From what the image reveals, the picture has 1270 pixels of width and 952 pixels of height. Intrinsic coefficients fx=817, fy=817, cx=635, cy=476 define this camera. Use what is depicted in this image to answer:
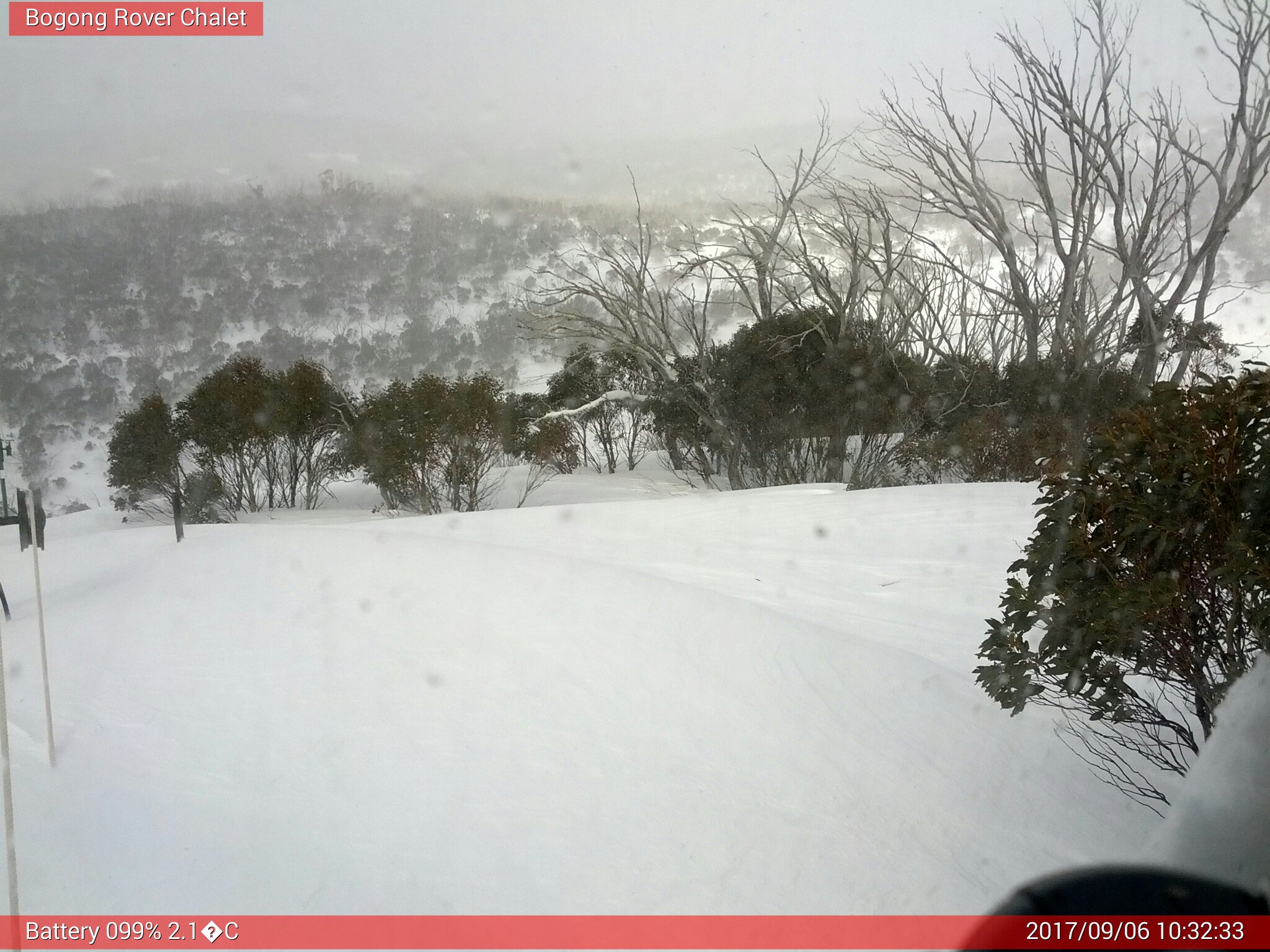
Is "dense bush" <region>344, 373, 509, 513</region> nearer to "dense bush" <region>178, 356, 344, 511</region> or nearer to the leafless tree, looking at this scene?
"dense bush" <region>178, 356, 344, 511</region>

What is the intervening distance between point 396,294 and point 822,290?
8.20 metres

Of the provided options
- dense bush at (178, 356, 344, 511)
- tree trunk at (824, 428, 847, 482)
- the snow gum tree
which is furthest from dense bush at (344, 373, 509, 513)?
tree trunk at (824, 428, 847, 482)

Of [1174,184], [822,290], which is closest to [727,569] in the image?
[822,290]

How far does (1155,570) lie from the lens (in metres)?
1.83

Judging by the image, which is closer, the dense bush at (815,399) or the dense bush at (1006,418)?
the dense bush at (1006,418)

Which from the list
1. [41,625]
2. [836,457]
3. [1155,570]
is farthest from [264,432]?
[1155,570]

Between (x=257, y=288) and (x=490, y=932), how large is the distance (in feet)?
40.0

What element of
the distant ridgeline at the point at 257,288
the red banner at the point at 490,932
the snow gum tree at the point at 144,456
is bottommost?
the red banner at the point at 490,932

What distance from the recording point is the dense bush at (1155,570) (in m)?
1.66

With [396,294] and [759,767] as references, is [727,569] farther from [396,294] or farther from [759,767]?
[396,294]

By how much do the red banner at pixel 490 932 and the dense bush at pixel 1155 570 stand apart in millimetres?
939

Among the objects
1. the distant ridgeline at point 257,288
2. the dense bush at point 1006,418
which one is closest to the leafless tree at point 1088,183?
the dense bush at point 1006,418

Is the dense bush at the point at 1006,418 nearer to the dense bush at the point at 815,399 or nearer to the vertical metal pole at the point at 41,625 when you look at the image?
the dense bush at the point at 815,399

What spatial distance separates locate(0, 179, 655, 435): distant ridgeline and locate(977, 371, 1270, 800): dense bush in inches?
110
